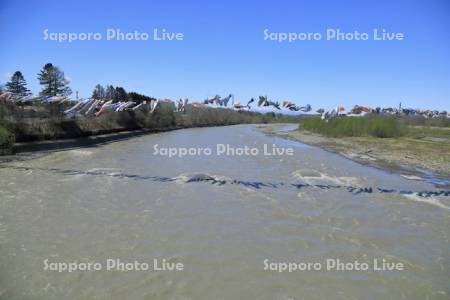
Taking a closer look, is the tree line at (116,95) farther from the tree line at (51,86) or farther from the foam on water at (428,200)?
the foam on water at (428,200)

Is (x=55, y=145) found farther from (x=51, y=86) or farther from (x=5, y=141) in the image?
(x=51, y=86)

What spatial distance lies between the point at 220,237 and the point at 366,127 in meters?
41.4

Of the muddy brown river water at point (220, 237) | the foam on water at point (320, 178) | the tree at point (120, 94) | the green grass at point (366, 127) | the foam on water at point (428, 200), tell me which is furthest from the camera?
the tree at point (120, 94)

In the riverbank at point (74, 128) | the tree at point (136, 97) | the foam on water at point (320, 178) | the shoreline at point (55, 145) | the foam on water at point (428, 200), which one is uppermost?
the tree at point (136, 97)

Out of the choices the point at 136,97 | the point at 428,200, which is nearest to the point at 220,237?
the point at 428,200

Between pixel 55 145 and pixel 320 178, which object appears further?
pixel 55 145

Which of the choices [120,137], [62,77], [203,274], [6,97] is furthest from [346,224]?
[62,77]

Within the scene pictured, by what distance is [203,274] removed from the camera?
22.1 feet

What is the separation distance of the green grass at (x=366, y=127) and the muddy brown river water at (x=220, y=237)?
30538 mm

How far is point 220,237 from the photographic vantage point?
8.70 metres

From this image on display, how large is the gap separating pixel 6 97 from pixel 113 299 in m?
27.6

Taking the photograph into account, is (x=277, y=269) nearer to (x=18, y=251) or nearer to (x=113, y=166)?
(x=18, y=251)

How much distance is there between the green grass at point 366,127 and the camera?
146ft

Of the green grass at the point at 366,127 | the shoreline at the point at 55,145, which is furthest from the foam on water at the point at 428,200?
the green grass at the point at 366,127
